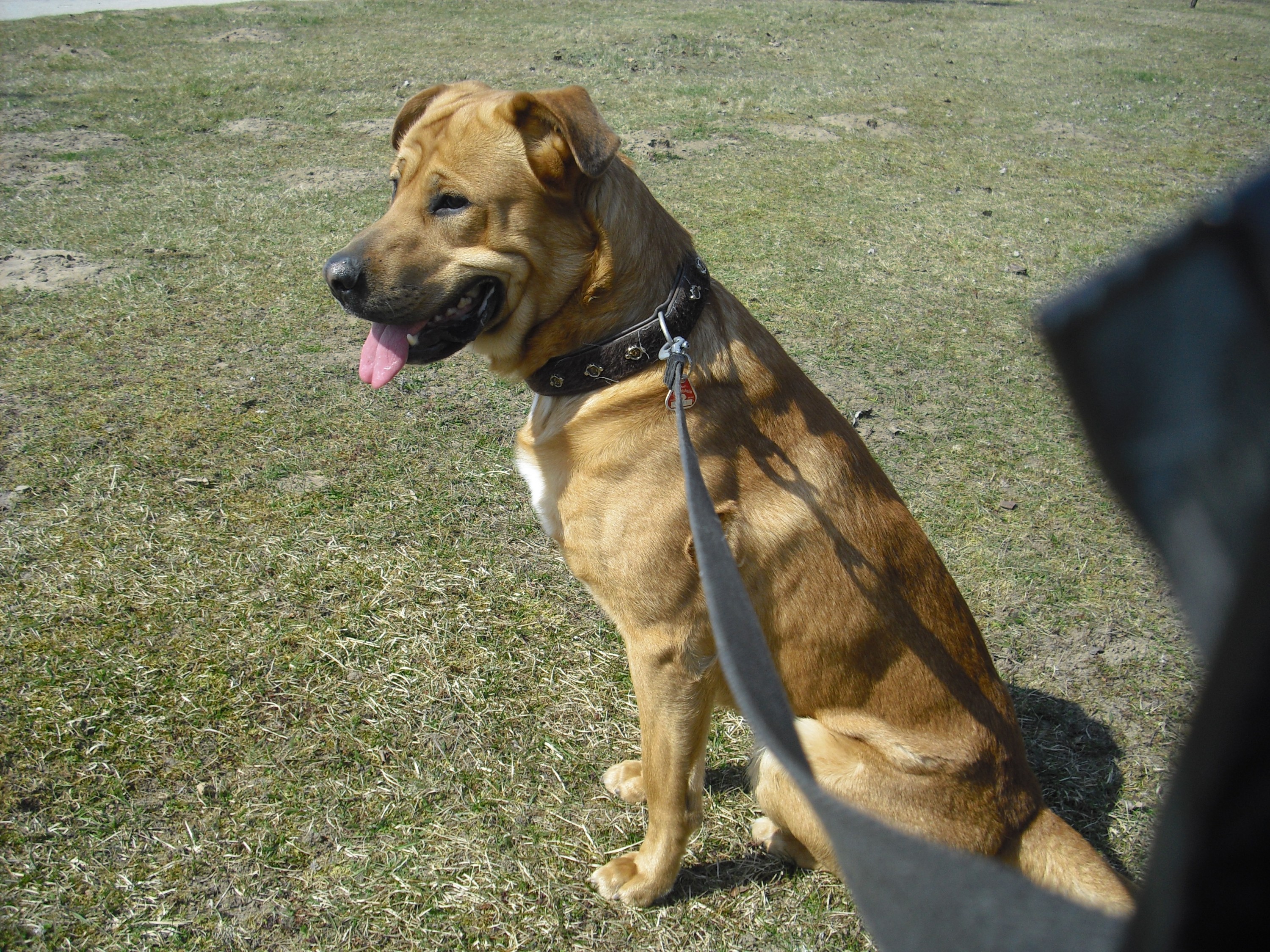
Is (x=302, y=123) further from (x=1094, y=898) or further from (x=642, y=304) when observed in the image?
(x=1094, y=898)

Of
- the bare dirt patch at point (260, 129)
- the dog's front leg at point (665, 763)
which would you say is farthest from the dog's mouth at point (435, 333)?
the bare dirt patch at point (260, 129)

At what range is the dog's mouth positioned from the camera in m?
2.54

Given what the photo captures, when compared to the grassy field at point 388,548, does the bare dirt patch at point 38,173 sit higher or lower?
higher

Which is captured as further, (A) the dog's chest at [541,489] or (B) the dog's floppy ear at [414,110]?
(B) the dog's floppy ear at [414,110]

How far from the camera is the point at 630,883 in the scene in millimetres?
2600

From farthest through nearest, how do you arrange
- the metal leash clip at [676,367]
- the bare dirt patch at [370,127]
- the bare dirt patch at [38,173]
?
the bare dirt patch at [370,127] → the bare dirt patch at [38,173] → the metal leash clip at [676,367]

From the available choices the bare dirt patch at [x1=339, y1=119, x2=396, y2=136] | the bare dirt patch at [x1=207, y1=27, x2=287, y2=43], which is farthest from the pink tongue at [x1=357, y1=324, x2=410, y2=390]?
the bare dirt patch at [x1=207, y1=27, x2=287, y2=43]

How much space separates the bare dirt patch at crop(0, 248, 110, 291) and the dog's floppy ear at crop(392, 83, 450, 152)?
14.2 feet

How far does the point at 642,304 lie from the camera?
8.02 ft

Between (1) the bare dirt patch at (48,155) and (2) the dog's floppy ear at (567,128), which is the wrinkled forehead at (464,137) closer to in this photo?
(2) the dog's floppy ear at (567,128)

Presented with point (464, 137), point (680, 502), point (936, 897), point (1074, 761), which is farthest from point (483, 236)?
point (1074, 761)

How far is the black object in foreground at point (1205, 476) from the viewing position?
1.51 feet

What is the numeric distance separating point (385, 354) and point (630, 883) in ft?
6.16

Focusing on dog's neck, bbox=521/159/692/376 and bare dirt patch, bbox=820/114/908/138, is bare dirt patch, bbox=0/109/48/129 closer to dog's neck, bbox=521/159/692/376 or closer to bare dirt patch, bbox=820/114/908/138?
bare dirt patch, bbox=820/114/908/138
